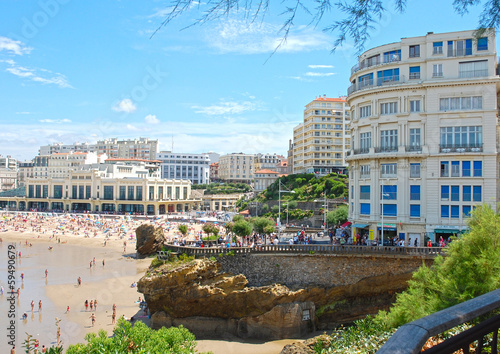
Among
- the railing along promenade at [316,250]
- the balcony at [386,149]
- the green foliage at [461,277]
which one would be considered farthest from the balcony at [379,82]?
the green foliage at [461,277]

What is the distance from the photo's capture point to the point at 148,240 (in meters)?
49.7

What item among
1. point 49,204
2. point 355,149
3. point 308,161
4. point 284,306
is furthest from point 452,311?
point 49,204

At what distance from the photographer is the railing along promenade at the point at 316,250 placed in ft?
85.2

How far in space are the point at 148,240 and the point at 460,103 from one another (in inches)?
1494

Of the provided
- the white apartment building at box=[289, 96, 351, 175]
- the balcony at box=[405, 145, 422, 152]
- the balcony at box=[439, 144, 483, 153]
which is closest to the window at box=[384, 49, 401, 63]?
the balcony at box=[405, 145, 422, 152]

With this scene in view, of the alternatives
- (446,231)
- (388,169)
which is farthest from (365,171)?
(446,231)

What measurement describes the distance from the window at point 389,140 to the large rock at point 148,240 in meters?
30.5

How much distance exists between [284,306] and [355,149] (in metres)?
16.0

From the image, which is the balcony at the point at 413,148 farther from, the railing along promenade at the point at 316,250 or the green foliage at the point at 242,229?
the green foliage at the point at 242,229

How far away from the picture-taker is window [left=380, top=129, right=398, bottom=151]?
31.8m

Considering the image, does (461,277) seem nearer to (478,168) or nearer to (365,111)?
(478,168)

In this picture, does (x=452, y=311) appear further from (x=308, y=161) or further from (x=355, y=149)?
(x=308, y=161)

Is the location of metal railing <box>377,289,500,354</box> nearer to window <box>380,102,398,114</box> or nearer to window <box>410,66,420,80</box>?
window <box>380,102,398,114</box>

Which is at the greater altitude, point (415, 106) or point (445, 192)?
point (415, 106)
